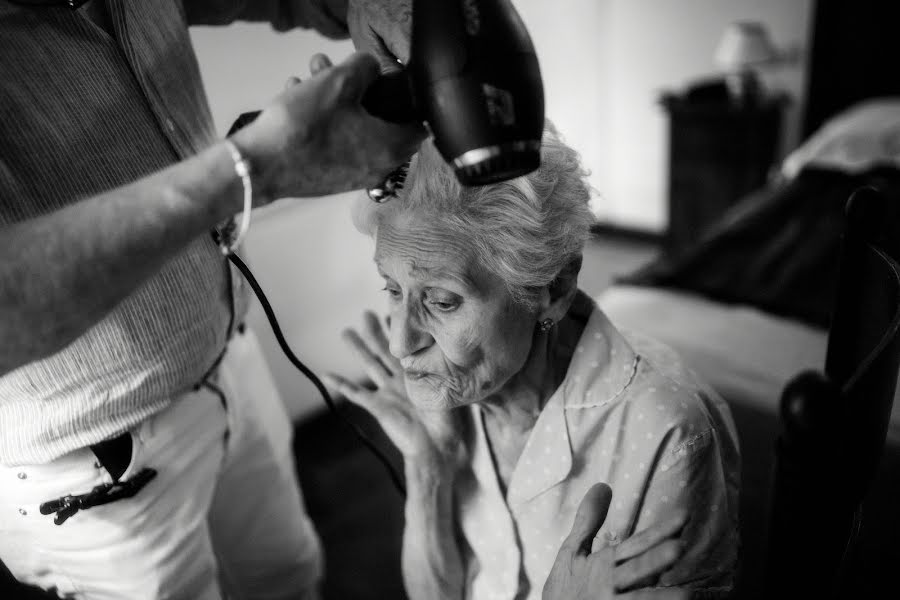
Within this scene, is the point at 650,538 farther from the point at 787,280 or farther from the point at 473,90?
the point at 787,280

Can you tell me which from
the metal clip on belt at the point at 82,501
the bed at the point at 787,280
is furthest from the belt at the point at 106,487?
the bed at the point at 787,280

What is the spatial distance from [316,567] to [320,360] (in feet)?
3.79

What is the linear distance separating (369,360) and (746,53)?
3.03 m

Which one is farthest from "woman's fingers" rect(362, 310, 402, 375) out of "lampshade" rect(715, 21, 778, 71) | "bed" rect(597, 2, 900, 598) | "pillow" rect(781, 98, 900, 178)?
"lampshade" rect(715, 21, 778, 71)

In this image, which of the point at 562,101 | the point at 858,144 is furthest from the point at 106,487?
the point at 562,101

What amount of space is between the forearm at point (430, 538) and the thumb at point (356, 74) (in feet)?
2.40

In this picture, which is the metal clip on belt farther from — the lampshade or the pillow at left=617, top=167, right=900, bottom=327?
the lampshade

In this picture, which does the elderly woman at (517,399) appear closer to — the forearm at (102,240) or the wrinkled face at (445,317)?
the wrinkled face at (445,317)

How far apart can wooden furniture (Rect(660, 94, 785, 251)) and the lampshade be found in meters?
0.23

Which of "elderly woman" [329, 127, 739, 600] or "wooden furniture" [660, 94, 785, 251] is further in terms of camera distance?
"wooden furniture" [660, 94, 785, 251]

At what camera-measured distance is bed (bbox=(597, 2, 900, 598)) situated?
160 cm

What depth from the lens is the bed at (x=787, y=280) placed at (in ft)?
5.25

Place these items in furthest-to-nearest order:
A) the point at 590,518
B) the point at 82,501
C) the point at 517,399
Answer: the point at 517,399
the point at 82,501
the point at 590,518

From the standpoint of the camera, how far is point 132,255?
65 centimetres
